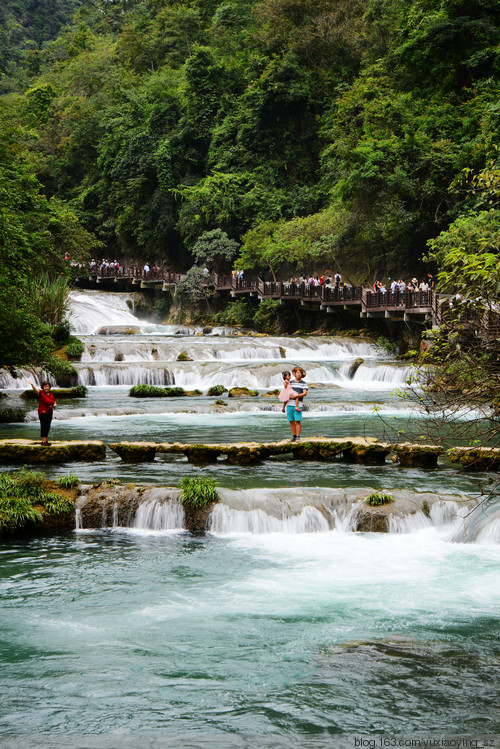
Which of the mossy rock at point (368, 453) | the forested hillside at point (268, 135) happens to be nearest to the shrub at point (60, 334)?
the forested hillside at point (268, 135)

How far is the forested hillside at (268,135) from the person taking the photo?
36344 mm

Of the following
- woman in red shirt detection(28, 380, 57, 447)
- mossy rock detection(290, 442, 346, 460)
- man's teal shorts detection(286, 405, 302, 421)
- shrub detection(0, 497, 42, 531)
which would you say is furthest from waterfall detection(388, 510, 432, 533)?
woman in red shirt detection(28, 380, 57, 447)

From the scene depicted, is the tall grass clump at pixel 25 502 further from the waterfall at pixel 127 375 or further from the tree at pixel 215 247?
the tree at pixel 215 247

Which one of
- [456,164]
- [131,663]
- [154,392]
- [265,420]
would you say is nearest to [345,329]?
[456,164]

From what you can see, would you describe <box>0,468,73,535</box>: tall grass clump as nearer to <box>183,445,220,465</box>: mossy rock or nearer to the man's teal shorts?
<box>183,445,220,465</box>: mossy rock

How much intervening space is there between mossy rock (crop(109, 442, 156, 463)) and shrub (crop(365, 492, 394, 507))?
17.4 ft

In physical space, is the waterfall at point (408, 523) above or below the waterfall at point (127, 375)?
below

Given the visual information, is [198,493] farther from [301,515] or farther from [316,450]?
[316,450]

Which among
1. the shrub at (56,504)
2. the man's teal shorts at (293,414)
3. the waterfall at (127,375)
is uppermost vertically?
the waterfall at (127,375)

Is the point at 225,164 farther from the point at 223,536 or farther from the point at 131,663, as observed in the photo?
the point at 131,663

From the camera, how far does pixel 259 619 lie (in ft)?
25.7

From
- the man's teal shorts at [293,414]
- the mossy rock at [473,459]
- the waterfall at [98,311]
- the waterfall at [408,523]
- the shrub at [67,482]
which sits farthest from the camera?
the waterfall at [98,311]

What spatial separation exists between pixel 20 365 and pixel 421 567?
1301 cm

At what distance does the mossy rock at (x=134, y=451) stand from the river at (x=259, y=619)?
0.36m
